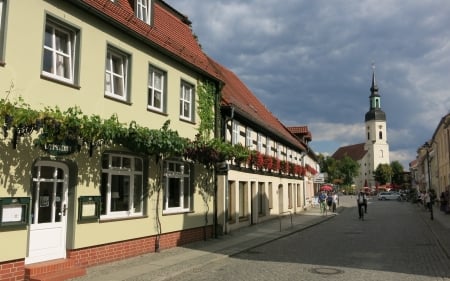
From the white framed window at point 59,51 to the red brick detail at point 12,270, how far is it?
3.98 meters

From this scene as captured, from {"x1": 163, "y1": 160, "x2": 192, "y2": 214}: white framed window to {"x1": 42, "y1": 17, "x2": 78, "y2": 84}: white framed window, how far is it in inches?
196

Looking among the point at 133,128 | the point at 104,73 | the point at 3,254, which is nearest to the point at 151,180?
the point at 133,128

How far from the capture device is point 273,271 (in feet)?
36.2

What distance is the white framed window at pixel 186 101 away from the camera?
16500 mm

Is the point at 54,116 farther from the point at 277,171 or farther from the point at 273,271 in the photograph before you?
the point at 277,171

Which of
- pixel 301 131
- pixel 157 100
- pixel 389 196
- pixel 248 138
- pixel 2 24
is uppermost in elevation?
pixel 301 131

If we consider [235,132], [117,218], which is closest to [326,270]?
[117,218]

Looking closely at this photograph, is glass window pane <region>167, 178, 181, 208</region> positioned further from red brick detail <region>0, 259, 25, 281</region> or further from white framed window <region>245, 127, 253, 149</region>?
white framed window <region>245, 127, 253, 149</region>

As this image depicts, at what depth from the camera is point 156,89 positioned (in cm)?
1489


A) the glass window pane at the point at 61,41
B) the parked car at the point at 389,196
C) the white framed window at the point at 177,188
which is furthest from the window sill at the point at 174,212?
the parked car at the point at 389,196

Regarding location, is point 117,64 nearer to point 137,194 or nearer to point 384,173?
point 137,194

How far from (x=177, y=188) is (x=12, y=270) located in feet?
24.3

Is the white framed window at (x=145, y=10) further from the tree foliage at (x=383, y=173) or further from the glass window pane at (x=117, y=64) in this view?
the tree foliage at (x=383, y=173)

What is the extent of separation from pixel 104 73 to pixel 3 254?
205 inches
